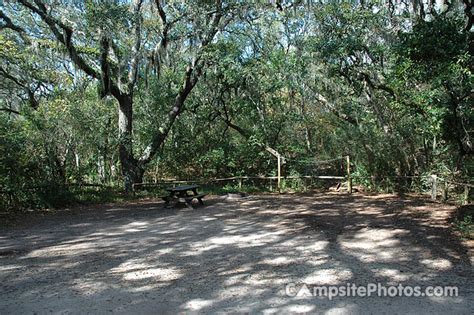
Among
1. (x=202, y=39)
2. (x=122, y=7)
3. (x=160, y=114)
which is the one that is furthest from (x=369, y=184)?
(x=122, y=7)

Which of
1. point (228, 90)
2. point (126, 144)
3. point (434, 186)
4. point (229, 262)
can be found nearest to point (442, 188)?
point (434, 186)

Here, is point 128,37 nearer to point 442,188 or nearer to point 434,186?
point 434,186

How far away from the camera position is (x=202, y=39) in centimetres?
1213

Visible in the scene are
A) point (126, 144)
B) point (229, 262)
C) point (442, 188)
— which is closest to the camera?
point (229, 262)

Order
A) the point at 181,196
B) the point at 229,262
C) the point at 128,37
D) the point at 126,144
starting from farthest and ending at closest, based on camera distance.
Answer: the point at 126,144
the point at 128,37
the point at 181,196
the point at 229,262

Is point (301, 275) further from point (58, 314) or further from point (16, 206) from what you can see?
point (16, 206)

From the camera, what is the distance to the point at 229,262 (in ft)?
14.7

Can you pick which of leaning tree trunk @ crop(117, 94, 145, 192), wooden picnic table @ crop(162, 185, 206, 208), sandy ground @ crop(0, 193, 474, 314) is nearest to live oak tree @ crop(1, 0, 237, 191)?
leaning tree trunk @ crop(117, 94, 145, 192)

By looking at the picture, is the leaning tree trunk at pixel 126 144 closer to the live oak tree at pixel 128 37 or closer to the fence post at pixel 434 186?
the live oak tree at pixel 128 37

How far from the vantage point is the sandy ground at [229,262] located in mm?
3232

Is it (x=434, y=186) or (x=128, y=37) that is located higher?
(x=128, y=37)

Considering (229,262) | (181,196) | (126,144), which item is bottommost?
(229,262)

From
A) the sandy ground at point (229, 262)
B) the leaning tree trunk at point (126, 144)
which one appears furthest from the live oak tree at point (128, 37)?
the sandy ground at point (229, 262)

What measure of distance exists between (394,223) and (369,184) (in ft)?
19.0
